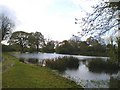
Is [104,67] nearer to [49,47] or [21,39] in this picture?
[49,47]

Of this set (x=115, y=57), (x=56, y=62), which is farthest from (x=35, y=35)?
(x=115, y=57)

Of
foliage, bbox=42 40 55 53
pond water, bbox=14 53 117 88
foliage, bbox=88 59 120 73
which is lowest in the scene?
pond water, bbox=14 53 117 88

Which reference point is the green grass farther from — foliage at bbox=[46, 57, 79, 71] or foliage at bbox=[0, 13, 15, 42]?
foliage at bbox=[0, 13, 15, 42]

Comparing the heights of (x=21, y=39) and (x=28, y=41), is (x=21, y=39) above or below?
above

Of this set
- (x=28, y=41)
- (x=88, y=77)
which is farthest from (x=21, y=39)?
(x=88, y=77)

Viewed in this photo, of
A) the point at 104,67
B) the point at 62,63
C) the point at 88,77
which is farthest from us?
the point at 62,63

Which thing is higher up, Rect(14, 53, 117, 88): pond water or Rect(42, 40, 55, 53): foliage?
Rect(42, 40, 55, 53): foliage

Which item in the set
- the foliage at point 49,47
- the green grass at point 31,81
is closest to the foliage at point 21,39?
the foliage at point 49,47

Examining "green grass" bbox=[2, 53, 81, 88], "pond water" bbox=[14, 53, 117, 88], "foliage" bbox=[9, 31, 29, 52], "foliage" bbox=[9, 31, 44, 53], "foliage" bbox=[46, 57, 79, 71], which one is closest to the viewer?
"green grass" bbox=[2, 53, 81, 88]

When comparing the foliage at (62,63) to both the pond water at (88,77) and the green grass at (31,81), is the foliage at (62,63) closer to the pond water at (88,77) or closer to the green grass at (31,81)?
the pond water at (88,77)

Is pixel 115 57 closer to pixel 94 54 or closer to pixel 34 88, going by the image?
pixel 34 88

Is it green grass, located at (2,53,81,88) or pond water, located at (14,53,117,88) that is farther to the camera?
pond water, located at (14,53,117,88)

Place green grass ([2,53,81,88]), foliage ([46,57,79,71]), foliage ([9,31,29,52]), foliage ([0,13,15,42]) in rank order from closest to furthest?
green grass ([2,53,81,88]), foliage ([46,57,79,71]), foliage ([0,13,15,42]), foliage ([9,31,29,52])

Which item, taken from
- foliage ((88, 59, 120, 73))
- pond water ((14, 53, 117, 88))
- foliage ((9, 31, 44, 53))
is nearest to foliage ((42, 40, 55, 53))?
foliage ((9, 31, 44, 53))
